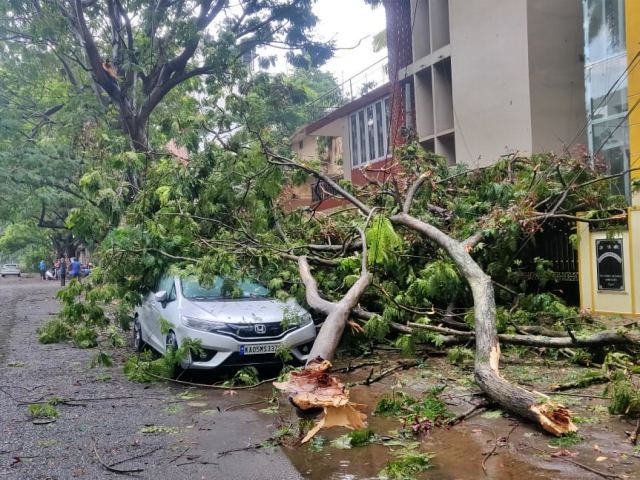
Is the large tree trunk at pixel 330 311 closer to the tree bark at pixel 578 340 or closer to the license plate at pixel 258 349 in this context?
the license plate at pixel 258 349

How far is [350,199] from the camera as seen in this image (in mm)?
9211

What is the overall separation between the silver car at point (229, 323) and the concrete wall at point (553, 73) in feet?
28.8

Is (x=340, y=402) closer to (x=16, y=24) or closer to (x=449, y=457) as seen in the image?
(x=449, y=457)

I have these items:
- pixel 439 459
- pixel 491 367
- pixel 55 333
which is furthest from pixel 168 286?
pixel 439 459

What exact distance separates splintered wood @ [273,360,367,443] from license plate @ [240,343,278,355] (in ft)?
6.52

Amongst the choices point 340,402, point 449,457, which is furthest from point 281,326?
point 449,457

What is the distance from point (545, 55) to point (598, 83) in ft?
7.97

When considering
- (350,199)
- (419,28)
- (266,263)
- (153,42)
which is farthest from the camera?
(419,28)

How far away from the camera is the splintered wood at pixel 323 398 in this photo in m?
4.43

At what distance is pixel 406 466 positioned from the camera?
3951mm

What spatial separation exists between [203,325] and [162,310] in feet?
3.79

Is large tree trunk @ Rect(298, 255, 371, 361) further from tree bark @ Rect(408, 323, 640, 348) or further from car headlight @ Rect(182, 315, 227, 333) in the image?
tree bark @ Rect(408, 323, 640, 348)

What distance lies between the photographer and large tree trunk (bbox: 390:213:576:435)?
4.39 m

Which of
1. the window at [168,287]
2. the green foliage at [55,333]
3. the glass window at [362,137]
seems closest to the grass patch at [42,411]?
the window at [168,287]
